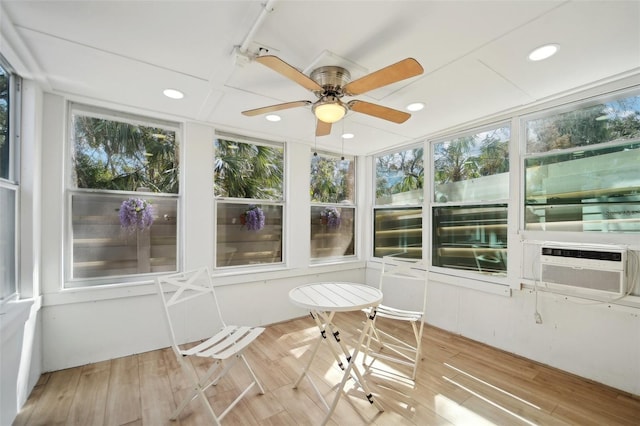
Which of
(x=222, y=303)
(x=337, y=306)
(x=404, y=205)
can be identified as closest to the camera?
(x=337, y=306)

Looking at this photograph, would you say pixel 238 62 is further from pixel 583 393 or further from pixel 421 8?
pixel 583 393

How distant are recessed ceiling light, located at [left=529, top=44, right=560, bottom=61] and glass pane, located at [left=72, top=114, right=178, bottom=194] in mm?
3301

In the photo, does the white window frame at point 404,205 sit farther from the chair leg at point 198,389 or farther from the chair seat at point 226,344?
the chair leg at point 198,389

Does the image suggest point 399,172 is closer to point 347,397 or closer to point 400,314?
→ point 400,314

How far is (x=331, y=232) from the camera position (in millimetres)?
4305

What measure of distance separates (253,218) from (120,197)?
4.62 ft

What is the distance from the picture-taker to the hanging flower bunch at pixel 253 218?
3.50m

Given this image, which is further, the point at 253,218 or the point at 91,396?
the point at 253,218

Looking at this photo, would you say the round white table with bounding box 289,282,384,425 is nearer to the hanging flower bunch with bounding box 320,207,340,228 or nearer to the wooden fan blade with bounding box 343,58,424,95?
the wooden fan blade with bounding box 343,58,424,95

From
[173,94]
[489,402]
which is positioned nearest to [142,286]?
[173,94]

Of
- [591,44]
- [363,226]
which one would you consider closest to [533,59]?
[591,44]

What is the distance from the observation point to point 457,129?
3275mm

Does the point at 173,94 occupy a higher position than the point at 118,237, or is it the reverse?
the point at 173,94

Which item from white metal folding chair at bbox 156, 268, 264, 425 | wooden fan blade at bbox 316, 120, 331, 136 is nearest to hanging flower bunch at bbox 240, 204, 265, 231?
white metal folding chair at bbox 156, 268, 264, 425
